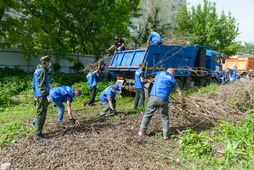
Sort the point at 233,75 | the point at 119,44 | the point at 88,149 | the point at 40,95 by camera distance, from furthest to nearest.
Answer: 1. the point at 233,75
2. the point at 119,44
3. the point at 40,95
4. the point at 88,149

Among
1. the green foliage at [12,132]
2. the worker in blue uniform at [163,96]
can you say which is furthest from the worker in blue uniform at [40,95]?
the worker in blue uniform at [163,96]

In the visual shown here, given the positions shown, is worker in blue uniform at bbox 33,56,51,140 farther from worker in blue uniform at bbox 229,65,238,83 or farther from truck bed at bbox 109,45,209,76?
worker in blue uniform at bbox 229,65,238,83

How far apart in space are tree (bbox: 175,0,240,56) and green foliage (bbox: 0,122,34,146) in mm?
19360

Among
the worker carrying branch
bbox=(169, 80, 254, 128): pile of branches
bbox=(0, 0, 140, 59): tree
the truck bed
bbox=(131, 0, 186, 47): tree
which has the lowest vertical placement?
bbox=(169, 80, 254, 128): pile of branches

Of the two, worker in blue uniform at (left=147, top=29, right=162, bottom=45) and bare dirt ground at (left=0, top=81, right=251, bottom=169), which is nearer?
bare dirt ground at (left=0, top=81, right=251, bottom=169)

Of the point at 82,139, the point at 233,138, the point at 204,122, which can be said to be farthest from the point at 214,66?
the point at 82,139

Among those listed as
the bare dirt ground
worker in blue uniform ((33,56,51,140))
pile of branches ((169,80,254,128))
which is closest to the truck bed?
pile of branches ((169,80,254,128))

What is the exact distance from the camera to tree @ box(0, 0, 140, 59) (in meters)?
11.2

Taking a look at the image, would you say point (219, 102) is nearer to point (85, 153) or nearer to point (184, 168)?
point (184, 168)

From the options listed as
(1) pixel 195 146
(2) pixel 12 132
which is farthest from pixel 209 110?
(2) pixel 12 132

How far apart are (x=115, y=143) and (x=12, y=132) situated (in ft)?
8.28

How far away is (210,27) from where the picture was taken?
21.8 meters

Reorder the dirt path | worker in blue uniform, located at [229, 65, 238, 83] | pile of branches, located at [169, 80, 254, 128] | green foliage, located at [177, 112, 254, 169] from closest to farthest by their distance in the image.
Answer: green foliage, located at [177, 112, 254, 169] → the dirt path → pile of branches, located at [169, 80, 254, 128] → worker in blue uniform, located at [229, 65, 238, 83]

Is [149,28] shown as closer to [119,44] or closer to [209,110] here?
[119,44]
